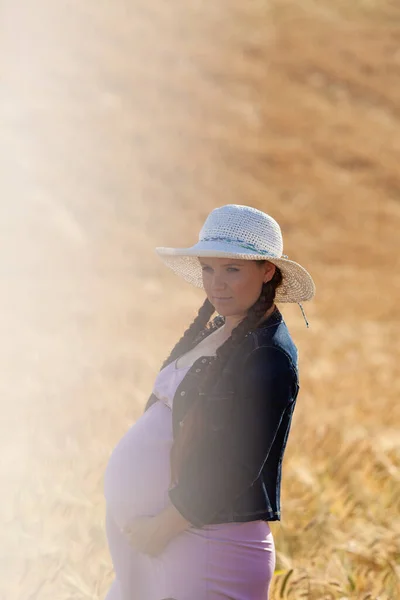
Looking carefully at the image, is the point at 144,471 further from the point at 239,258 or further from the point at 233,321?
the point at 239,258

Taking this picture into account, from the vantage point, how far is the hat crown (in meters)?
1.66

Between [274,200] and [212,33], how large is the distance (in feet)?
12.5

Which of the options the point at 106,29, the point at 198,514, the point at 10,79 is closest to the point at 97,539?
the point at 198,514

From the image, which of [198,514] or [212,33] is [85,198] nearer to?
[212,33]

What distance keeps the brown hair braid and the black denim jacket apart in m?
0.02

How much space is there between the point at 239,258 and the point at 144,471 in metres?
0.47

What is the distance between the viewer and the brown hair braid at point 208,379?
1588mm

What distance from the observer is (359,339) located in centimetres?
525

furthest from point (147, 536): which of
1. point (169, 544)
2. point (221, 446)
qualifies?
point (221, 446)

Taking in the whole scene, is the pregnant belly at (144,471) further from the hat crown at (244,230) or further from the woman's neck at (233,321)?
the hat crown at (244,230)

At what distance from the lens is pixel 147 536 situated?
1.66 meters

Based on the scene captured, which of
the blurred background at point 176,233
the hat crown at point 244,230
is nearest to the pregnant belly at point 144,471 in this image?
the hat crown at point 244,230

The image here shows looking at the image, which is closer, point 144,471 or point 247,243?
point 247,243

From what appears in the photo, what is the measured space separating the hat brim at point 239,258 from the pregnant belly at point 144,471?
1.02 feet
